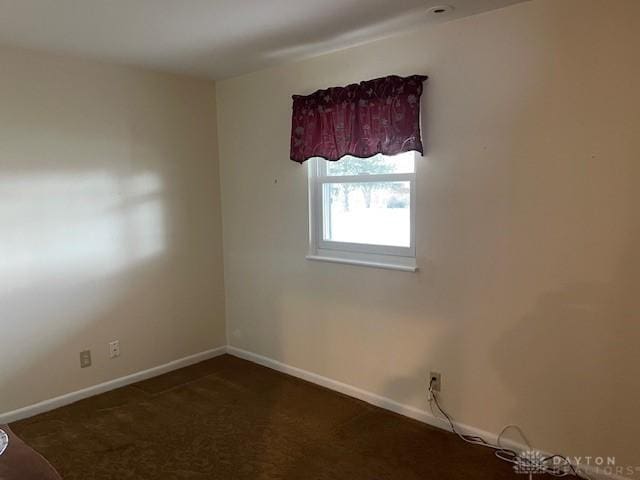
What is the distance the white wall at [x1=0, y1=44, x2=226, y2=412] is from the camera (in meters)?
2.98

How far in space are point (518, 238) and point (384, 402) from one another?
52.9 inches

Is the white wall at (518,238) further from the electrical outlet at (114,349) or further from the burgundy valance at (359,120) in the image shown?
the electrical outlet at (114,349)

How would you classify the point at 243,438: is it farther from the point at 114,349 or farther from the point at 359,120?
the point at 359,120

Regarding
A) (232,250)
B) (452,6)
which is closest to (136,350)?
(232,250)

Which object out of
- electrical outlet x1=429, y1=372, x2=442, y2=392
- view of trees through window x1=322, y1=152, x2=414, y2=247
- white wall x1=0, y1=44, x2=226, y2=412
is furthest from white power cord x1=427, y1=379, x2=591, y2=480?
white wall x1=0, y1=44, x2=226, y2=412

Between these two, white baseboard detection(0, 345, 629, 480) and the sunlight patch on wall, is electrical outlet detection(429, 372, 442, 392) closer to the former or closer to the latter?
white baseboard detection(0, 345, 629, 480)

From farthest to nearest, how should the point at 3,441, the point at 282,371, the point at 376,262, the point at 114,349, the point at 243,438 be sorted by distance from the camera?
the point at 282,371
the point at 114,349
the point at 376,262
the point at 243,438
the point at 3,441

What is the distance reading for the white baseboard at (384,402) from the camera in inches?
98.5

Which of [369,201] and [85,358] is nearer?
[369,201]

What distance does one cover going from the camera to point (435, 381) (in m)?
2.82

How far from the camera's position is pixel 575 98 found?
2.23m

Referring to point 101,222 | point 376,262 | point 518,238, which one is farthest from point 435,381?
point 101,222

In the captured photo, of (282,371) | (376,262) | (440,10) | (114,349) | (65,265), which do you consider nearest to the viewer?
(440,10)

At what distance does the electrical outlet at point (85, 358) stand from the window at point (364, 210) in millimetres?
1666
